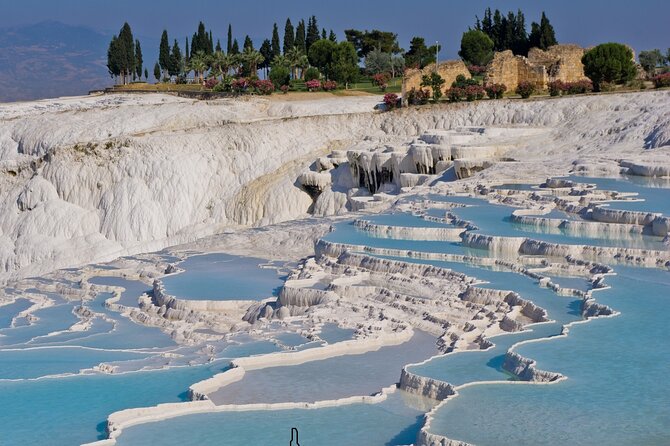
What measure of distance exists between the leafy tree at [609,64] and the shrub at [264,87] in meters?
12.5

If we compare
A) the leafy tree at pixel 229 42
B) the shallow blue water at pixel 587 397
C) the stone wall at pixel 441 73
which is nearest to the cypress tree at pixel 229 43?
the leafy tree at pixel 229 42

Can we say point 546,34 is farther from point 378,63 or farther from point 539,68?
point 539,68

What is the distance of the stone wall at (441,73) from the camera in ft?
125

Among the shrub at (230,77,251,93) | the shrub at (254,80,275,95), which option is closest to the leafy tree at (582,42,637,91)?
the shrub at (254,80,275,95)

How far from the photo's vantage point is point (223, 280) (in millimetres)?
19062

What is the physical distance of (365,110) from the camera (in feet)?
122

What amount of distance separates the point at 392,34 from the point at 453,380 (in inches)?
2029

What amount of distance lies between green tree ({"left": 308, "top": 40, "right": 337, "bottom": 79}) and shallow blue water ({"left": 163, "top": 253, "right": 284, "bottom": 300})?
28165mm

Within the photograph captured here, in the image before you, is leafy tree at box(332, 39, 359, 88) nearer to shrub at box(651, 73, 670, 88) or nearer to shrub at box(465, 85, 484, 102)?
shrub at box(465, 85, 484, 102)

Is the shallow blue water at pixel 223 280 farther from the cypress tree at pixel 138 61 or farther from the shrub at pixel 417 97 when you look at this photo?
the cypress tree at pixel 138 61

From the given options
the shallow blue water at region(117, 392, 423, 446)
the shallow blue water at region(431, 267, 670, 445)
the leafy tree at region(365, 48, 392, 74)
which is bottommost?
the shallow blue water at region(117, 392, 423, 446)

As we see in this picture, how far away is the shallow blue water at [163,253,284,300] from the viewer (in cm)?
1772

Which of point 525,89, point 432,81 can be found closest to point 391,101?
point 432,81

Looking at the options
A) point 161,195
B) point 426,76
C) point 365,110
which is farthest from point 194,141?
point 426,76
